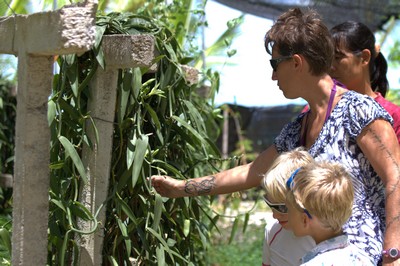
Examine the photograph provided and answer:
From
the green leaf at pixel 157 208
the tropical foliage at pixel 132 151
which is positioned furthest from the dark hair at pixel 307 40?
the green leaf at pixel 157 208

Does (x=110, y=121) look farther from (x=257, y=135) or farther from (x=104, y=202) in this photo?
(x=257, y=135)

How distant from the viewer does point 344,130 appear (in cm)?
267

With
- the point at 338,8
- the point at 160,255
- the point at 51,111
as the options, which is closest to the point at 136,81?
the point at 51,111

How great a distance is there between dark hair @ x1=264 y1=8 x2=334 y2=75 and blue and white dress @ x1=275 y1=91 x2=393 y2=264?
16 centimetres

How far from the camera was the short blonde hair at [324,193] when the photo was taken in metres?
2.34

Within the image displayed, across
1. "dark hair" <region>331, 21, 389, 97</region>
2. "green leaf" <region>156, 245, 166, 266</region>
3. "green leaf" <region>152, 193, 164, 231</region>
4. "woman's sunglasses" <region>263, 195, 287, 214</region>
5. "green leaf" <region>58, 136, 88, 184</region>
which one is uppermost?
"dark hair" <region>331, 21, 389, 97</region>

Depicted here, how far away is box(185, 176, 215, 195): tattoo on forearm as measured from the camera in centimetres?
309

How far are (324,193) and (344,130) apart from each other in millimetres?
401

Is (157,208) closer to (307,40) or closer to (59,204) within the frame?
(59,204)

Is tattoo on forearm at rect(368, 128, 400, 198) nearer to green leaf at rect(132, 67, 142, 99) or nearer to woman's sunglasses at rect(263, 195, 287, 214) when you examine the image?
woman's sunglasses at rect(263, 195, 287, 214)

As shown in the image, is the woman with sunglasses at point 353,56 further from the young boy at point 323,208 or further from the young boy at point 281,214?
the young boy at point 323,208

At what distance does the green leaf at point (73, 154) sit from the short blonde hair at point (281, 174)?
27.2 inches

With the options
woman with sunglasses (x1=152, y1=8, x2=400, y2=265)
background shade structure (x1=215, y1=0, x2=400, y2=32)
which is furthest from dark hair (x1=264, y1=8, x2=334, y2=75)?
background shade structure (x1=215, y1=0, x2=400, y2=32)

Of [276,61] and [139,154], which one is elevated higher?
[276,61]
